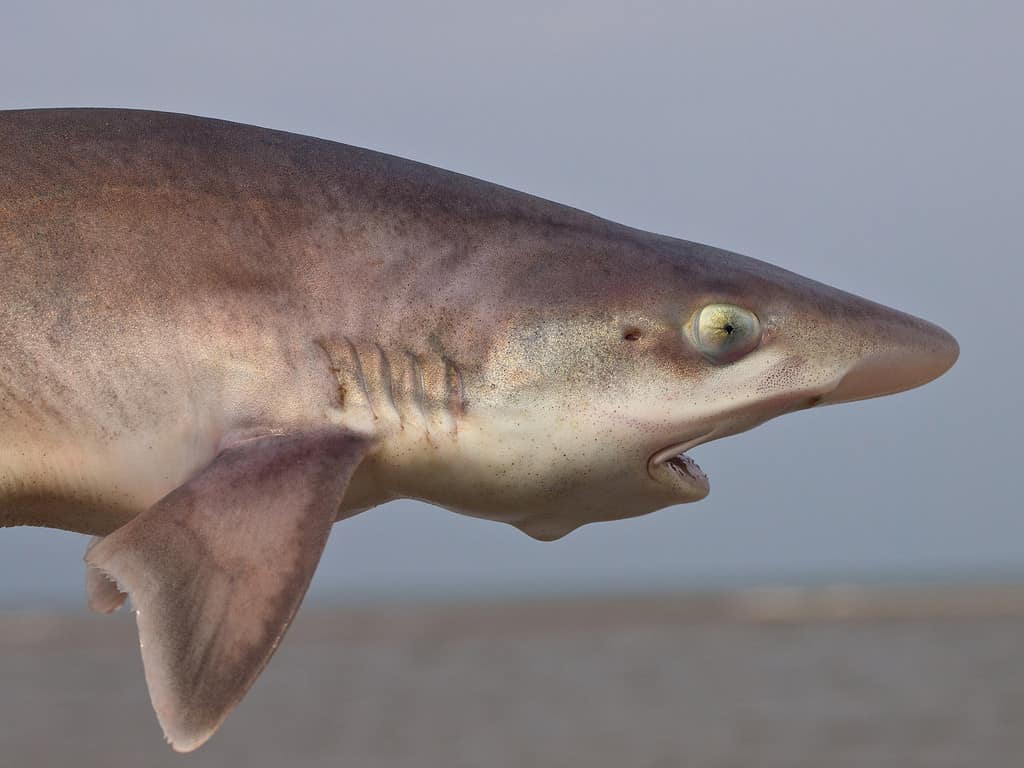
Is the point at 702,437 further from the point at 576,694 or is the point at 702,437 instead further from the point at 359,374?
the point at 576,694

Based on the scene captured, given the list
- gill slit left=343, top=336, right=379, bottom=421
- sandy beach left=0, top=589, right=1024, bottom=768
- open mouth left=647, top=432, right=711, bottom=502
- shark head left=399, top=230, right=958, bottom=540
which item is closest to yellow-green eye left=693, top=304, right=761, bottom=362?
shark head left=399, top=230, right=958, bottom=540

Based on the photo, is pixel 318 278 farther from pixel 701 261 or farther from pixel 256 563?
pixel 701 261

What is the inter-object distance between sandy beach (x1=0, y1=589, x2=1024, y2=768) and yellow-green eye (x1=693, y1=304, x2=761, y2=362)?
1759 centimetres

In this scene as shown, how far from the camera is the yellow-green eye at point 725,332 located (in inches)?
72.3

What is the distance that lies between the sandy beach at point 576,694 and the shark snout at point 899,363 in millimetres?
17371

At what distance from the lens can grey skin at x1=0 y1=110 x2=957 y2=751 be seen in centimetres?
Answer: 162

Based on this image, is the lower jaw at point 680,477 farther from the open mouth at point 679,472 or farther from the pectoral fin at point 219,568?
the pectoral fin at point 219,568

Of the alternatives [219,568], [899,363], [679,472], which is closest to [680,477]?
[679,472]

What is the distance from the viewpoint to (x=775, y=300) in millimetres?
1907

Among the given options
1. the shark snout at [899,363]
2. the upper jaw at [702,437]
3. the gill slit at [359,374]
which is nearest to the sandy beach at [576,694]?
the shark snout at [899,363]

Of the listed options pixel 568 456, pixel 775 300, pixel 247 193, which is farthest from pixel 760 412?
pixel 247 193

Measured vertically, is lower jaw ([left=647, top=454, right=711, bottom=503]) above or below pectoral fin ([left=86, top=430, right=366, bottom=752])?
above

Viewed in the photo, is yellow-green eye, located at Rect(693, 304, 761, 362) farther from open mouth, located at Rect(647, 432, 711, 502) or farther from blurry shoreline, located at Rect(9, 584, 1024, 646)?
blurry shoreline, located at Rect(9, 584, 1024, 646)

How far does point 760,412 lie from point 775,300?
183mm
